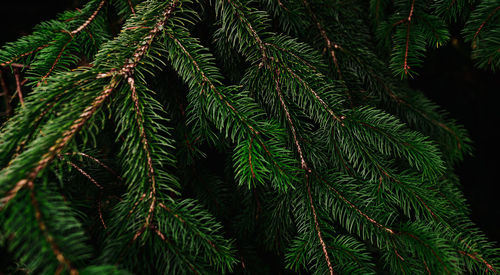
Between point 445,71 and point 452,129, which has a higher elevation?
point 445,71

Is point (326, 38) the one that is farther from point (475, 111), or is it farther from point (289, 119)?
point (475, 111)

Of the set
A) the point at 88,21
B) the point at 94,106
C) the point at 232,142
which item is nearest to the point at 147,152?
the point at 94,106

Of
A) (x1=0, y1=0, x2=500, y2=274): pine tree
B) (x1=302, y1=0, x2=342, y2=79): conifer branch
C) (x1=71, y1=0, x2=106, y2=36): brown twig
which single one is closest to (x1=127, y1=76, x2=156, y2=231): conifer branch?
(x1=0, y1=0, x2=500, y2=274): pine tree

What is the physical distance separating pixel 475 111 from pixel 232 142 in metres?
2.59

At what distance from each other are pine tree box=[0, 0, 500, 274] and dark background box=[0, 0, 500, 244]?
141 cm

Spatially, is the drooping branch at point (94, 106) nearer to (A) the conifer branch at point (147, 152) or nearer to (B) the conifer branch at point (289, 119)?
(A) the conifer branch at point (147, 152)

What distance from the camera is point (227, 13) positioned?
820 mm

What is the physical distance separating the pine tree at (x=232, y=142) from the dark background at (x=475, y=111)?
141cm

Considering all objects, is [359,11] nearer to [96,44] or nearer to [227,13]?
[227,13]

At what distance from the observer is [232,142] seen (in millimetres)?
896

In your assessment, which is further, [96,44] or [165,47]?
[96,44]

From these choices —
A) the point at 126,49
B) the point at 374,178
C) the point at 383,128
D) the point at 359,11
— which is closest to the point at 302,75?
the point at 383,128

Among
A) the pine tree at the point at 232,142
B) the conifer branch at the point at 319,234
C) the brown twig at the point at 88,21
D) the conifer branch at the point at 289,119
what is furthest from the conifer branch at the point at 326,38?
the brown twig at the point at 88,21

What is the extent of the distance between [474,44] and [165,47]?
1007 millimetres
